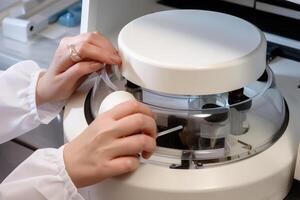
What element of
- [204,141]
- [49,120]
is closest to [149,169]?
[204,141]

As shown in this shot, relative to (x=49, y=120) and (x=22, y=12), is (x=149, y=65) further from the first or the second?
(x=22, y=12)

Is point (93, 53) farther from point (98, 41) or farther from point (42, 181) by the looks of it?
point (42, 181)

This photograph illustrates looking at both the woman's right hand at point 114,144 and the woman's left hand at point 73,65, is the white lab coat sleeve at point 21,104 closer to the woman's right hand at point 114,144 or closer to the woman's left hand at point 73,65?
the woman's left hand at point 73,65

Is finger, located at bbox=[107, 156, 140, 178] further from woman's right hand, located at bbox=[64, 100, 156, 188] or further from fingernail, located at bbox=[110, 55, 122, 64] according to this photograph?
fingernail, located at bbox=[110, 55, 122, 64]

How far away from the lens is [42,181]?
57cm

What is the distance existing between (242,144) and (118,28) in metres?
0.33

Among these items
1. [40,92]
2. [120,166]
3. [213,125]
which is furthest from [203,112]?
[40,92]

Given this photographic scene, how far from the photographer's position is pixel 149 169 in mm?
552

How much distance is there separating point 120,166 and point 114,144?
1.0 inches

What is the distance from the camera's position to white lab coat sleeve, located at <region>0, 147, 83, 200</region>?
22.2 inches

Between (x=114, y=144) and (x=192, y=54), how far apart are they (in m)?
0.13

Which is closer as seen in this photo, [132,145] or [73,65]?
[132,145]

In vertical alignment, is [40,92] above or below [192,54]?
below

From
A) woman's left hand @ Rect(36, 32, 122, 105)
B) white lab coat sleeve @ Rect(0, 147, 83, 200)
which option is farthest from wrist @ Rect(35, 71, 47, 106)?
white lab coat sleeve @ Rect(0, 147, 83, 200)
